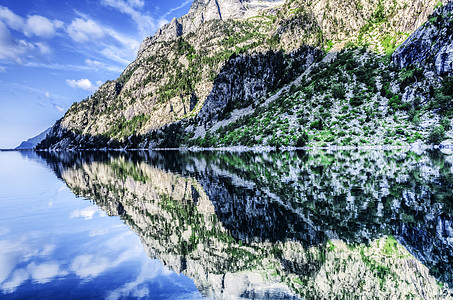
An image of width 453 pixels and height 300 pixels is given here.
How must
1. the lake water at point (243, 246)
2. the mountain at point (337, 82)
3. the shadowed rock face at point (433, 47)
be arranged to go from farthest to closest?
the shadowed rock face at point (433, 47), the mountain at point (337, 82), the lake water at point (243, 246)

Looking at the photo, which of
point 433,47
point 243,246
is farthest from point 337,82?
point 243,246

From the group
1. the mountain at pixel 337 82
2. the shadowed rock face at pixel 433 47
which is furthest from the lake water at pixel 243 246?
the shadowed rock face at pixel 433 47

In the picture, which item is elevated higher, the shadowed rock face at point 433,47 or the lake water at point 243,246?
the shadowed rock face at point 433,47

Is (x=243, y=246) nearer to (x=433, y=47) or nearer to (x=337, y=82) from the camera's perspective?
(x=433, y=47)

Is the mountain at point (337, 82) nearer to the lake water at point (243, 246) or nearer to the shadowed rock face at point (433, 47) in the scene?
the shadowed rock face at point (433, 47)

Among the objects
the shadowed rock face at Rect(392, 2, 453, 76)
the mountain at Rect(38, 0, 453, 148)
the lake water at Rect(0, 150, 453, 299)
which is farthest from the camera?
the shadowed rock face at Rect(392, 2, 453, 76)

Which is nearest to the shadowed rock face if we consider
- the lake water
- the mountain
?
the mountain

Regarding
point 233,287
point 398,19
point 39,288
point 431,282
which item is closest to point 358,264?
point 431,282

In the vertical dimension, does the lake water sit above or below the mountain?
below

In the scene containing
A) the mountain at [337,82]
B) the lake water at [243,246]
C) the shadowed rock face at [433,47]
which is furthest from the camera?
the shadowed rock face at [433,47]

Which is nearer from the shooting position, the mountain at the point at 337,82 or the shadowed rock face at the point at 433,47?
the mountain at the point at 337,82

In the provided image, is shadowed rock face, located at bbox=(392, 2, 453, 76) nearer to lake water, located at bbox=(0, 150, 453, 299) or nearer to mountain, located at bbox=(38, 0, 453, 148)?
mountain, located at bbox=(38, 0, 453, 148)

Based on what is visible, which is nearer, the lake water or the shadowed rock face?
the lake water

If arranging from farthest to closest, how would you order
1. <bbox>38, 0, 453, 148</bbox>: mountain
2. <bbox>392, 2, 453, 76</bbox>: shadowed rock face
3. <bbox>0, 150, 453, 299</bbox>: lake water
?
<bbox>392, 2, 453, 76</bbox>: shadowed rock face < <bbox>38, 0, 453, 148</bbox>: mountain < <bbox>0, 150, 453, 299</bbox>: lake water
